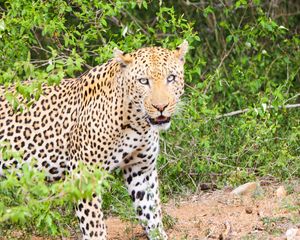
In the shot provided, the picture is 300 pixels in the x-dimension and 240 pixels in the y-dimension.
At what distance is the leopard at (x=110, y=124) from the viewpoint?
7.68 metres

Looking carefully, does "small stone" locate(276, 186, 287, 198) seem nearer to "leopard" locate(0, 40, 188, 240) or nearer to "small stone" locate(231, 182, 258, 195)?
"small stone" locate(231, 182, 258, 195)

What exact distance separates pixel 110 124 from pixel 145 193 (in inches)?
30.7

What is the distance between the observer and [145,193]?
8273 millimetres

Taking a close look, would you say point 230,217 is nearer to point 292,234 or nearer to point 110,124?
point 292,234

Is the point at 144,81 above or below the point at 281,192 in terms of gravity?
above

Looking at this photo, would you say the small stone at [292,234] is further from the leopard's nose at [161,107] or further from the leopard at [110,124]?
the leopard's nose at [161,107]

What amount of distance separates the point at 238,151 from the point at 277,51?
243cm

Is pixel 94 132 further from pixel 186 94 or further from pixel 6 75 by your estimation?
pixel 186 94

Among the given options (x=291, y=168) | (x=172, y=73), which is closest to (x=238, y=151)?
(x=291, y=168)

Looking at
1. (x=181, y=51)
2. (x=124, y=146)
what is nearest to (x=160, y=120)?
(x=124, y=146)

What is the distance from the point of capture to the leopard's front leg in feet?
26.8

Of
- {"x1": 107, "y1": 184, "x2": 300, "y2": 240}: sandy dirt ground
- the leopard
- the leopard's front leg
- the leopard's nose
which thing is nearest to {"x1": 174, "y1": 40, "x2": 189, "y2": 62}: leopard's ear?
→ the leopard

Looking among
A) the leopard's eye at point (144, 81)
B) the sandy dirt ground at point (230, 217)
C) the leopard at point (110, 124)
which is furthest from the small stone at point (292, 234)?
the leopard's eye at point (144, 81)

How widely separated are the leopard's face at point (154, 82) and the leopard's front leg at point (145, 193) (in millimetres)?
649
